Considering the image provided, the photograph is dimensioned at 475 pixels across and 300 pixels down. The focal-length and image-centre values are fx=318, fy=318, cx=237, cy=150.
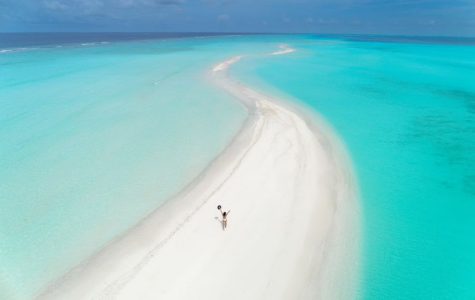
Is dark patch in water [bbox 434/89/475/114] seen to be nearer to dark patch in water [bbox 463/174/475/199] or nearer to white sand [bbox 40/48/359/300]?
dark patch in water [bbox 463/174/475/199]

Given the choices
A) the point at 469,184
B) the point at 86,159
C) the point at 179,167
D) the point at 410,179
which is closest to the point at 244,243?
the point at 179,167

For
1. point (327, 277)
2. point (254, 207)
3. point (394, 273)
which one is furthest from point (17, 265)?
point (394, 273)

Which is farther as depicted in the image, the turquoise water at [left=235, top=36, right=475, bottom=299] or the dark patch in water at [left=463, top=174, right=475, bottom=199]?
the dark patch in water at [left=463, top=174, right=475, bottom=199]

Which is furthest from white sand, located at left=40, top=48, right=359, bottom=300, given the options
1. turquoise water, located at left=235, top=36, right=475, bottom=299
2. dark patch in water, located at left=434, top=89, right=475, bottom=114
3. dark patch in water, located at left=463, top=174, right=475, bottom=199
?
dark patch in water, located at left=434, top=89, right=475, bottom=114

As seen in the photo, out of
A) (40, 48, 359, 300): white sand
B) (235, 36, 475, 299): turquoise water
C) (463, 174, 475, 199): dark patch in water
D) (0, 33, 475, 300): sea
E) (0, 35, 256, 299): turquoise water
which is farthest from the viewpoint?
(463, 174, 475, 199): dark patch in water

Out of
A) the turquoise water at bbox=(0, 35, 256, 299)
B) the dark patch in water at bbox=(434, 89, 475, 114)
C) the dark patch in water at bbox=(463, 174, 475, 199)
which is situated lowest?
the turquoise water at bbox=(0, 35, 256, 299)

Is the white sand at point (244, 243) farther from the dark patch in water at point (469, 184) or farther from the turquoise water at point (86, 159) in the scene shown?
the dark patch in water at point (469, 184)

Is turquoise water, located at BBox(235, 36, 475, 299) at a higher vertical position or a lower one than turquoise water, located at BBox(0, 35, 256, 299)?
higher

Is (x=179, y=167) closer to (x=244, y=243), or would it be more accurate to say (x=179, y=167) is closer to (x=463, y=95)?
(x=244, y=243)

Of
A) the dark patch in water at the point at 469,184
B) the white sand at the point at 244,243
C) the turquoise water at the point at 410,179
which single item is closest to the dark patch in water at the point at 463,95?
the turquoise water at the point at 410,179
